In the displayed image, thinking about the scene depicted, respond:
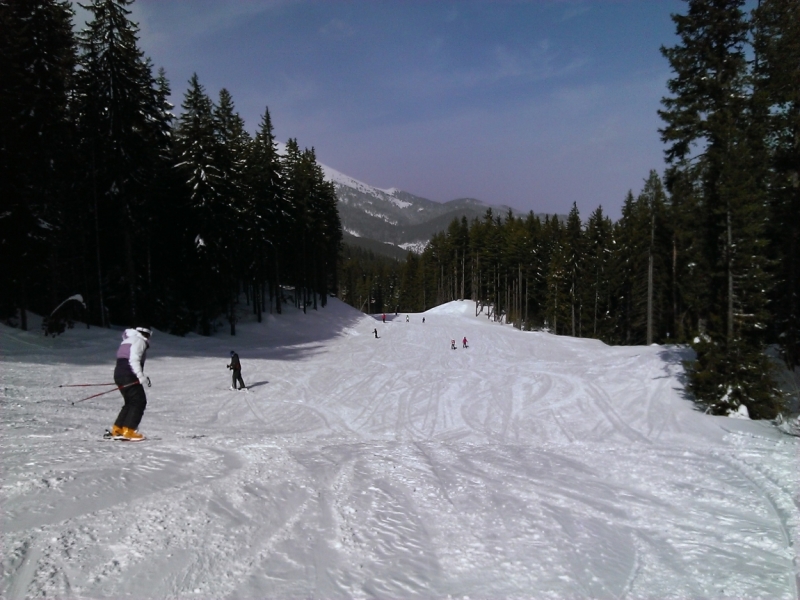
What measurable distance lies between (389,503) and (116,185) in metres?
28.0

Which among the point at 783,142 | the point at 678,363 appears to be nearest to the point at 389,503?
the point at 678,363

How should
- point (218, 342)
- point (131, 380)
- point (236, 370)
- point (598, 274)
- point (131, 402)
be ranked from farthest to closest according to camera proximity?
point (598, 274) → point (218, 342) → point (236, 370) → point (131, 402) → point (131, 380)

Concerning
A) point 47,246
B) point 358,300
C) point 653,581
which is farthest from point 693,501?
point 358,300

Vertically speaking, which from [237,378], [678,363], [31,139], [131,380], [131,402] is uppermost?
[31,139]

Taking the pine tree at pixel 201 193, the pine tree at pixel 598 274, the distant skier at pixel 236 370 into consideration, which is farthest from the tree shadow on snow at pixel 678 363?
the pine tree at pixel 598 274

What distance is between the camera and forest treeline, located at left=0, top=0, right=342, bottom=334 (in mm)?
22516

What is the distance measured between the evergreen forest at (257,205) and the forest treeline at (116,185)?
0.11m

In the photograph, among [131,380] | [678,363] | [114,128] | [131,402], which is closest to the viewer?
[131,380]

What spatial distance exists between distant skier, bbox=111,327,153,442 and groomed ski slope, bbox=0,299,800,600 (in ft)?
1.78

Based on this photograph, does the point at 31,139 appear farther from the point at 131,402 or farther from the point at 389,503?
the point at 389,503

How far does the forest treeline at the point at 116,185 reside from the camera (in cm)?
2252

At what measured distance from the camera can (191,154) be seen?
33.9m

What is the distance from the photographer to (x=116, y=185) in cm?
2783

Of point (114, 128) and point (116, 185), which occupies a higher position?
point (114, 128)
